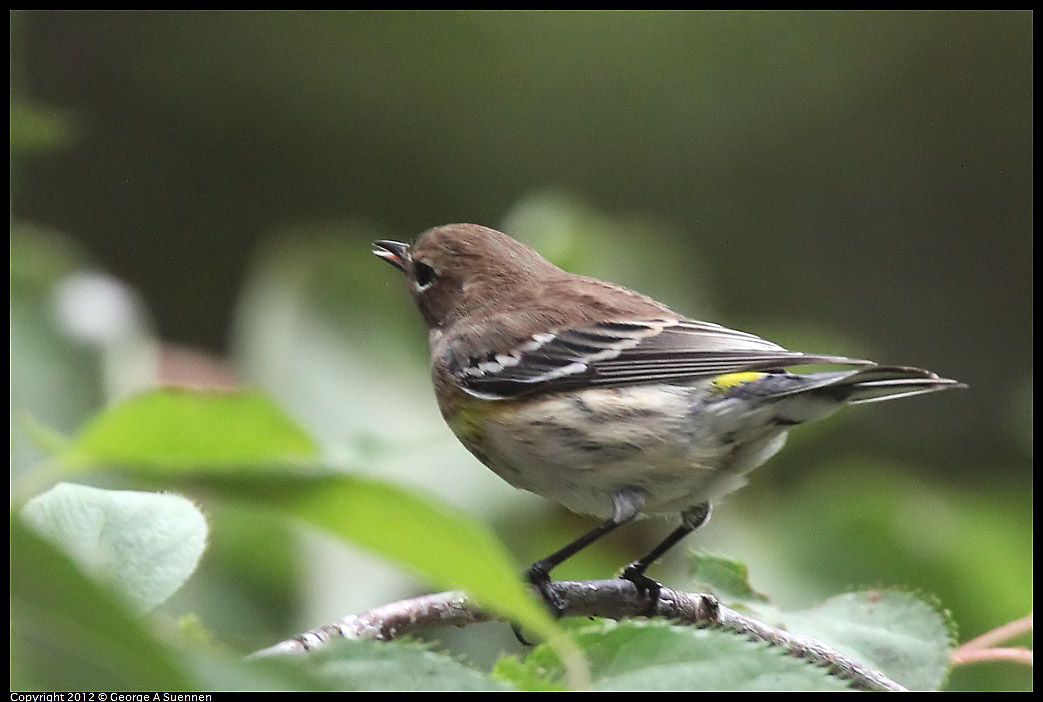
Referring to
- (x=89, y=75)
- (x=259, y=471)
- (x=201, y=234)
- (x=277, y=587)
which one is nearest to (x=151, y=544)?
(x=259, y=471)

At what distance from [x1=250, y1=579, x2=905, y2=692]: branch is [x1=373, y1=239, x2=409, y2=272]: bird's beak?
1361 millimetres

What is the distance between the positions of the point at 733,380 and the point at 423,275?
1.09 m

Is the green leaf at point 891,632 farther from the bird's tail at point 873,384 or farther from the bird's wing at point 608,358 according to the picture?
the bird's wing at point 608,358

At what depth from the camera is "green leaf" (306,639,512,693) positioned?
3.87 feet

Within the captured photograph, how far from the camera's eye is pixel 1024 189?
761 cm

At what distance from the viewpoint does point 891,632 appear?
2010mm

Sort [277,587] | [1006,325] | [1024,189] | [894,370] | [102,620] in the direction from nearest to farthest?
[102,620] → [894,370] → [277,587] → [1006,325] → [1024,189]

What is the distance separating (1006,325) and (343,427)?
5.44 meters

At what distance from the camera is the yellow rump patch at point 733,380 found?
8.22 ft

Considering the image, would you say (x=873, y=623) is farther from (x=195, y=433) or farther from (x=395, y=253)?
(x=395, y=253)

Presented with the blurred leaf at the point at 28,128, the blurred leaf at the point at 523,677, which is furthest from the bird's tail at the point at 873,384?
the blurred leaf at the point at 28,128

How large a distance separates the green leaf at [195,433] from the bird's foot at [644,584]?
1.35m

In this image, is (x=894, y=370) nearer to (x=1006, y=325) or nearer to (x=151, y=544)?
(x=151, y=544)

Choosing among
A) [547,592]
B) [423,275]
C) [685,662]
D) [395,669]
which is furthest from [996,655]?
[423,275]
